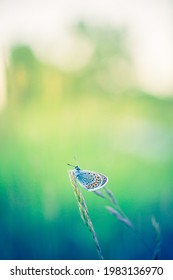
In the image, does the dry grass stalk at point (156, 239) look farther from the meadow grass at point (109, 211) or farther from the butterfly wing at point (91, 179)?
the butterfly wing at point (91, 179)

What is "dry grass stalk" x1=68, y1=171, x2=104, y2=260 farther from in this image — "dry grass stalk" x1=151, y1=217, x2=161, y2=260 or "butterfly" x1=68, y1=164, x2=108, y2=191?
"dry grass stalk" x1=151, y1=217, x2=161, y2=260

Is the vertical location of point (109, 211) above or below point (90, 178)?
below

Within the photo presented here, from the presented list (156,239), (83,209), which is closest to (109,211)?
(83,209)

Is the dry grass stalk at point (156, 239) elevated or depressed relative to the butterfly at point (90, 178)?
depressed

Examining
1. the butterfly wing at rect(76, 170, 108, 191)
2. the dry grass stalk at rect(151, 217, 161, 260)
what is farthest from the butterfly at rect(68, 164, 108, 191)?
the dry grass stalk at rect(151, 217, 161, 260)

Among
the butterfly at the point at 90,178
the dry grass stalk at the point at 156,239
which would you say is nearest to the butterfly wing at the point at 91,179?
the butterfly at the point at 90,178

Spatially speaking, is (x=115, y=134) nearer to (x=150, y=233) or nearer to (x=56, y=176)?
(x=56, y=176)

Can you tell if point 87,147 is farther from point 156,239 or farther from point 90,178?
point 156,239
